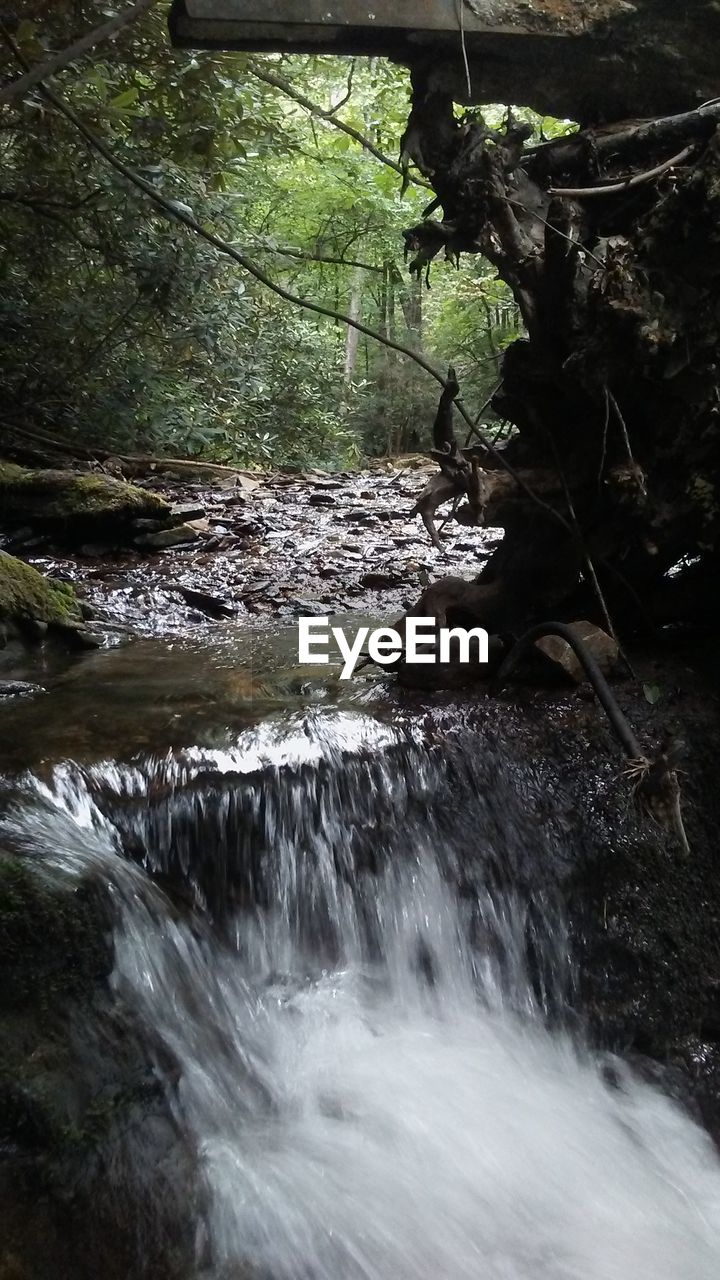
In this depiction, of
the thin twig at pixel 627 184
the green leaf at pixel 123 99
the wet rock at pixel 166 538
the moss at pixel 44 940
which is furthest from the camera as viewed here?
the wet rock at pixel 166 538

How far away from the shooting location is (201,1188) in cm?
245

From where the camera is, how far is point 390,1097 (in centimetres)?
304

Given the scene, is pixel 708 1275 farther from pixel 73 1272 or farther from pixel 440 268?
pixel 440 268

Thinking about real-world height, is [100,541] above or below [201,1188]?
above

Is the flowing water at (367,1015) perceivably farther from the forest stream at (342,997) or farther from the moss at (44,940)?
the moss at (44,940)

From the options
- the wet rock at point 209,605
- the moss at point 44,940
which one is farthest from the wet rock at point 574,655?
the wet rock at point 209,605

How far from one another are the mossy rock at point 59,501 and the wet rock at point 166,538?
0.25m

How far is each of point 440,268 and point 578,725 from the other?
16883 mm

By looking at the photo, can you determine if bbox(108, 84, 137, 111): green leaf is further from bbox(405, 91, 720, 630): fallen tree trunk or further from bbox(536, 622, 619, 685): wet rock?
bbox(536, 622, 619, 685): wet rock

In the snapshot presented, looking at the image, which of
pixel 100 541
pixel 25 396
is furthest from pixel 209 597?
pixel 25 396

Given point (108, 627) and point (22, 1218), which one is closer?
point (22, 1218)

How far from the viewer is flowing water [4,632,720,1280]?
8.72 feet

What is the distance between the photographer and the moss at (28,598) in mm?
5008

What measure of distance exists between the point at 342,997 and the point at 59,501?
4566 mm
